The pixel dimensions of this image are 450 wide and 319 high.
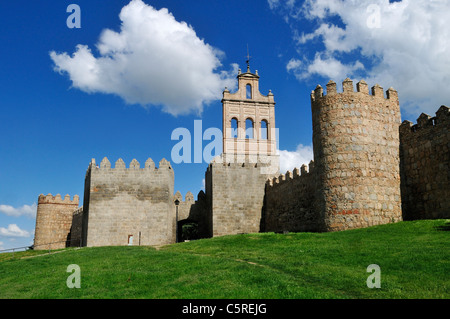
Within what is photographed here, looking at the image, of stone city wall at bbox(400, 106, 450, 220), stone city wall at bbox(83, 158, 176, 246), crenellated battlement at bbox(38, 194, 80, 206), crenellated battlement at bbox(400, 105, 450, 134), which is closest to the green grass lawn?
stone city wall at bbox(400, 106, 450, 220)

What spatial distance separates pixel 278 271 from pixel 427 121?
38.5 ft

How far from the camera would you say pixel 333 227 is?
18.3 m

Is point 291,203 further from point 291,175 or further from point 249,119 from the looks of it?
point 249,119

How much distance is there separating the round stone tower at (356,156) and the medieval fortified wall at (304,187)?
0.05 m

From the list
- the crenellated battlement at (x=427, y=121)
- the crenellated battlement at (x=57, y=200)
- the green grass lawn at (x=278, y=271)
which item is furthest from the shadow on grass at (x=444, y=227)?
the crenellated battlement at (x=57, y=200)

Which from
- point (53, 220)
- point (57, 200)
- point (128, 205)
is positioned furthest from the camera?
point (57, 200)

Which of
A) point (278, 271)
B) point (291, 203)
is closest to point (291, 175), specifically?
point (291, 203)

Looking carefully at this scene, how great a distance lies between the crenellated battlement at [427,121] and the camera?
17.4 meters

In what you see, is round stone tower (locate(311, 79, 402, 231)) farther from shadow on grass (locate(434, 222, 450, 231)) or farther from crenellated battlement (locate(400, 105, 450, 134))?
shadow on grass (locate(434, 222, 450, 231))

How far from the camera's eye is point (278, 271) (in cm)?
1062

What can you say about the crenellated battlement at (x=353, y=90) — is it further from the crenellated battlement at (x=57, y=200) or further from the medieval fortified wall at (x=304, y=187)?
the crenellated battlement at (x=57, y=200)

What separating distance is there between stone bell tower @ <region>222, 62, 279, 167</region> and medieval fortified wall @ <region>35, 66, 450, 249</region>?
Result: 14cm
